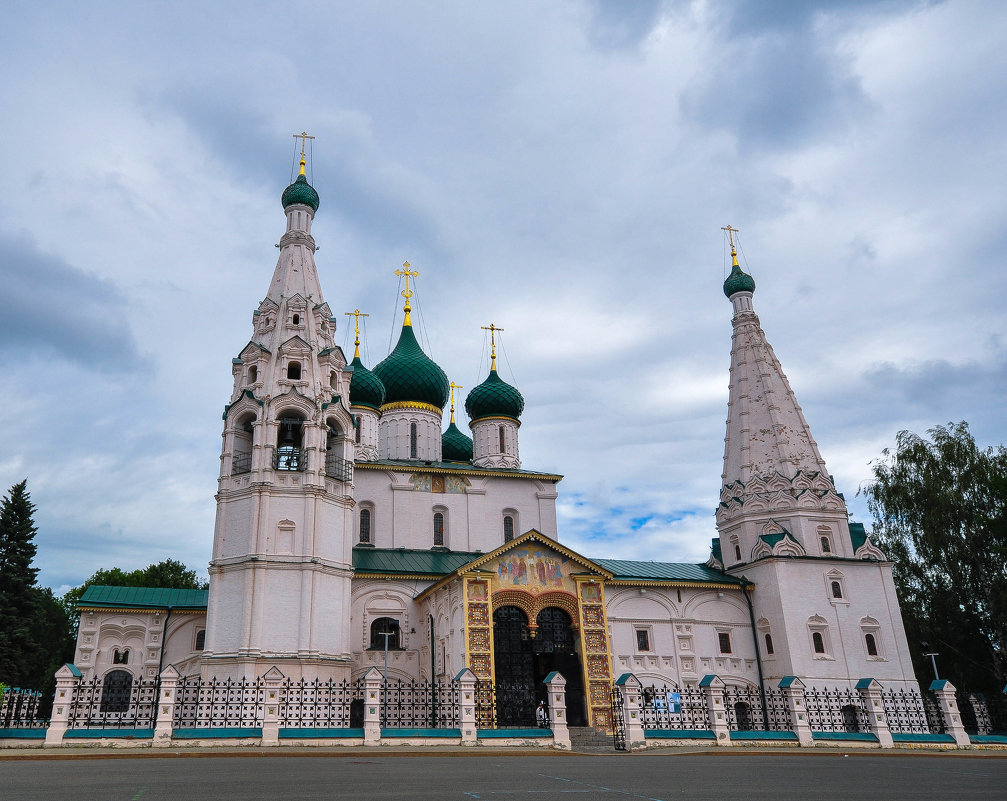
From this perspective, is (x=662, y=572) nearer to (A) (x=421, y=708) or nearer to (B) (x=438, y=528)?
(B) (x=438, y=528)

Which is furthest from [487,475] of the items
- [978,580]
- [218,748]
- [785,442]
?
[978,580]

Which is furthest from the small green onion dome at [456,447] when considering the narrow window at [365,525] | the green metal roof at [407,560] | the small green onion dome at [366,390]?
the green metal roof at [407,560]

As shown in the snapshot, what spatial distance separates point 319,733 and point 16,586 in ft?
57.5

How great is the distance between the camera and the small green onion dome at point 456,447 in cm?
3434

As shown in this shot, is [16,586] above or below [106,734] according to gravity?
above

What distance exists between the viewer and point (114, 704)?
62.4 feet

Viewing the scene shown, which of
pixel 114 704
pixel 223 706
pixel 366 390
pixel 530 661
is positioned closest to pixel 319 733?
pixel 223 706

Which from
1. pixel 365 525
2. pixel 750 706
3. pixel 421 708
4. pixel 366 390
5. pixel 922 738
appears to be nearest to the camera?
pixel 922 738

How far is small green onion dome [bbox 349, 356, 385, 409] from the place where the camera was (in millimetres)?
31281

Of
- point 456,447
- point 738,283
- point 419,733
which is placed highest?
point 738,283

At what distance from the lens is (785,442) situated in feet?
91.1

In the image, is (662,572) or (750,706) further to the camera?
(662,572)

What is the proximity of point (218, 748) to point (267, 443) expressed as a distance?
9976 mm

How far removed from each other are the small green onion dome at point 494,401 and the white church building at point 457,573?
3.03 meters
